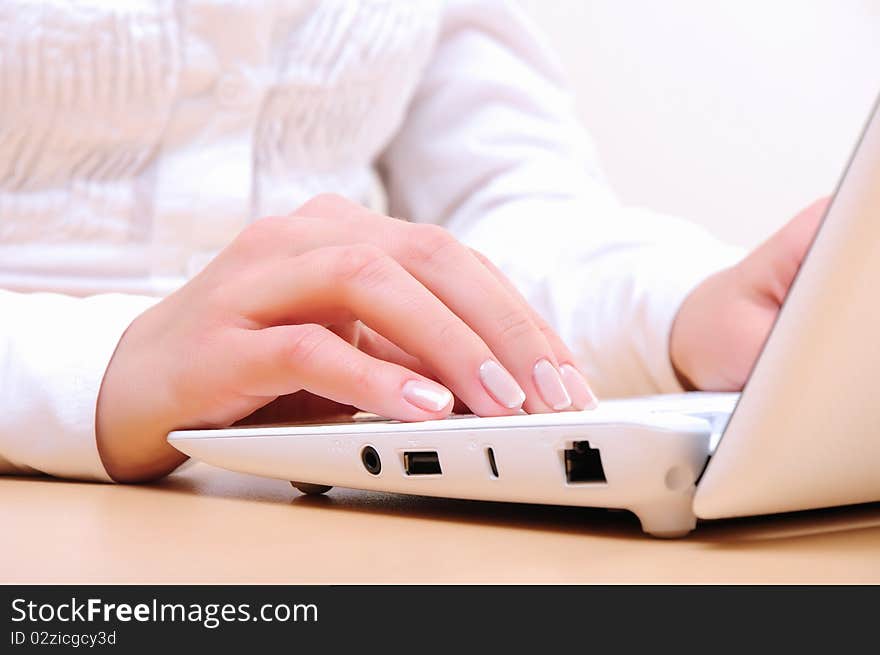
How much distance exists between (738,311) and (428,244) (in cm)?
30

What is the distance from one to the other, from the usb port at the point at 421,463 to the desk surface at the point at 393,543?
0.02 metres

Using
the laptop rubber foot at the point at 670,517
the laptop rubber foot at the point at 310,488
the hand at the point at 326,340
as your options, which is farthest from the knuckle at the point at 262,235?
the laptop rubber foot at the point at 670,517

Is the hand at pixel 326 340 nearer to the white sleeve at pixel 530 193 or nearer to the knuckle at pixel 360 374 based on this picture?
the knuckle at pixel 360 374

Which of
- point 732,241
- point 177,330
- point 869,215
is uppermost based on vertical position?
point 869,215

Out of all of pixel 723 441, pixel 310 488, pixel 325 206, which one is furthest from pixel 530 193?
pixel 723 441

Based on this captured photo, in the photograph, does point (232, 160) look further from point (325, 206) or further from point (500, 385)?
point (500, 385)

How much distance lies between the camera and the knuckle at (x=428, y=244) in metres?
0.43

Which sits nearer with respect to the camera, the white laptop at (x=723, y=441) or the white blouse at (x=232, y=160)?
the white laptop at (x=723, y=441)

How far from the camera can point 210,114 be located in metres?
0.79
